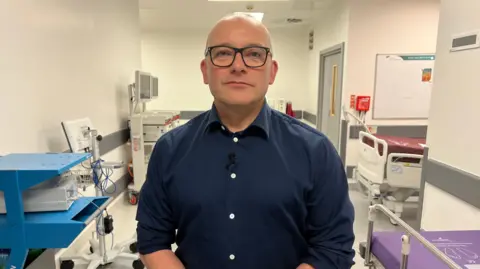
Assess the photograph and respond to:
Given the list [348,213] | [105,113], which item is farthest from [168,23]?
[348,213]

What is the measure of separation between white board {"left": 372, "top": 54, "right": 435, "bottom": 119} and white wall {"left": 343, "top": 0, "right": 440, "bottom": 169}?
104 mm

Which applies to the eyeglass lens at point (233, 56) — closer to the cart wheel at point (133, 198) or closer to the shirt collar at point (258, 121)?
the shirt collar at point (258, 121)

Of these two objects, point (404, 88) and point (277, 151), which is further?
point (404, 88)

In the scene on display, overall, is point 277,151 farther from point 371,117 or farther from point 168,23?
point 168,23

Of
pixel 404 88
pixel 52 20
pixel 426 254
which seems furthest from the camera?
pixel 404 88

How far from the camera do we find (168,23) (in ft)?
21.6

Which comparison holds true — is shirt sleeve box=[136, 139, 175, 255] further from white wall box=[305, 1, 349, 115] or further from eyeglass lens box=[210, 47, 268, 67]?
white wall box=[305, 1, 349, 115]

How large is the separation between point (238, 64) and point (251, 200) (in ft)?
1.42

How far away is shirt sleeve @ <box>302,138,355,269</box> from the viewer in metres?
1.05

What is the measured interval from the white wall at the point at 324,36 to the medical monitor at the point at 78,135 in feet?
11.0

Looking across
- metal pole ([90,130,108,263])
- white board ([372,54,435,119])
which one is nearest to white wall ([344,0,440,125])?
white board ([372,54,435,119])

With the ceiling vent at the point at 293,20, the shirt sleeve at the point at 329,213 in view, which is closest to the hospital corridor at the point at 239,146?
the shirt sleeve at the point at 329,213

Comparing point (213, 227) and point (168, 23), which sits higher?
point (168, 23)

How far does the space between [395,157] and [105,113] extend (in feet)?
10.4
